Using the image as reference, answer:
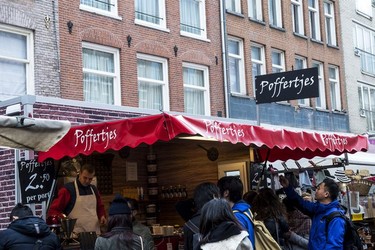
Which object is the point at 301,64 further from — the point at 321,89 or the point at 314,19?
the point at 314,19

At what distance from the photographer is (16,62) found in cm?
1655

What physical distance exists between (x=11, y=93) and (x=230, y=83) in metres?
9.05

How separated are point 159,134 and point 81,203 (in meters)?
2.36

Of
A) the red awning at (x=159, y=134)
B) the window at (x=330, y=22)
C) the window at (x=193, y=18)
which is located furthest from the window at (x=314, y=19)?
the red awning at (x=159, y=134)

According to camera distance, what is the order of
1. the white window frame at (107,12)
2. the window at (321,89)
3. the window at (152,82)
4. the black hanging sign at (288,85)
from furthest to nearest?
the window at (321,89), the window at (152,82), the white window frame at (107,12), the black hanging sign at (288,85)

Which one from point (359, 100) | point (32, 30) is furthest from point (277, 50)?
point (32, 30)

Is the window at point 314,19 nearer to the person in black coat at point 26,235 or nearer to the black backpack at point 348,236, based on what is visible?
the black backpack at point 348,236

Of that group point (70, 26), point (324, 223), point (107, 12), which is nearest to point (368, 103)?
point (107, 12)

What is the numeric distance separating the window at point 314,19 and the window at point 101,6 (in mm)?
11863

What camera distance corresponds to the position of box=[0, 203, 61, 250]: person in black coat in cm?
651

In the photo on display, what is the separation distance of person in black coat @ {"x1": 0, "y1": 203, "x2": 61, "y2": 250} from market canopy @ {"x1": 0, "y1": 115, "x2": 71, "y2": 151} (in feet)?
2.33

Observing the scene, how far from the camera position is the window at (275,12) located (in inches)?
1024

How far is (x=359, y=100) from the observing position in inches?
1226

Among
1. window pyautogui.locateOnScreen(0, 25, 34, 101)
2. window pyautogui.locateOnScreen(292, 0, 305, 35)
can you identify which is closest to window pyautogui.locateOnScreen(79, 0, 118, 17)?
window pyautogui.locateOnScreen(0, 25, 34, 101)
